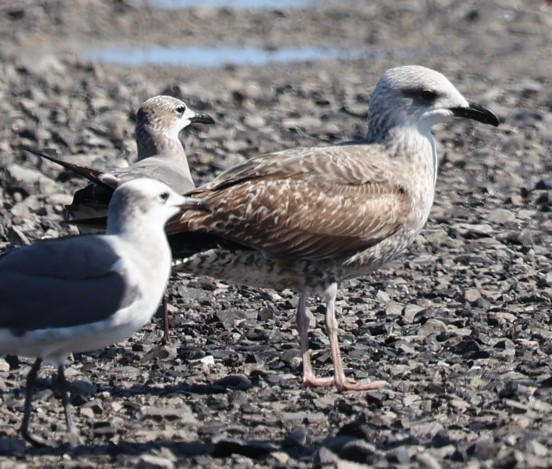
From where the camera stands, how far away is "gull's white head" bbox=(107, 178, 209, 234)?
24.0 feet

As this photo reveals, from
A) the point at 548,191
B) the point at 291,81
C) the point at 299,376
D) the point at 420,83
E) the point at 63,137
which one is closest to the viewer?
the point at 299,376

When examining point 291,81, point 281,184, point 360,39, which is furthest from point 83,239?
point 360,39

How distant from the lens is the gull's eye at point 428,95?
9211mm

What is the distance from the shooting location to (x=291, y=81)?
19109mm

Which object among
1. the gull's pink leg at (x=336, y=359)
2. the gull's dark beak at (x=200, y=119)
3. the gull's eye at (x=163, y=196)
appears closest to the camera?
the gull's eye at (x=163, y=196)

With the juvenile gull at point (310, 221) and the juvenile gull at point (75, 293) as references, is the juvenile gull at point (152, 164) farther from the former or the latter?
the juvenile gull at point (75, 293)

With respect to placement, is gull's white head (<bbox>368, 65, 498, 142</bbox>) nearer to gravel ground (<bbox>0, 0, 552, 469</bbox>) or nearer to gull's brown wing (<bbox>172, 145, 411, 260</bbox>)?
gull's brown wing (<bbox>172, 145, 411, 260</bbox>)

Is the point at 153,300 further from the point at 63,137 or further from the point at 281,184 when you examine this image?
the point at 63,137

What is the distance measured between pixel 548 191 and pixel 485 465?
6.79m

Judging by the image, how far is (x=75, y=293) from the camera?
693cm

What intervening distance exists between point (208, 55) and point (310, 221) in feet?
43.3

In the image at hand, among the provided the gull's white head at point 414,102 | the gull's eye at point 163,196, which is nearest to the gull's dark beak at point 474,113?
the gull's white head at point 414,102

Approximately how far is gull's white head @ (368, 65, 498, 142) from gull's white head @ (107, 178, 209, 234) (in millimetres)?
2259

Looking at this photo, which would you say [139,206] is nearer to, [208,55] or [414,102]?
[414,102]
